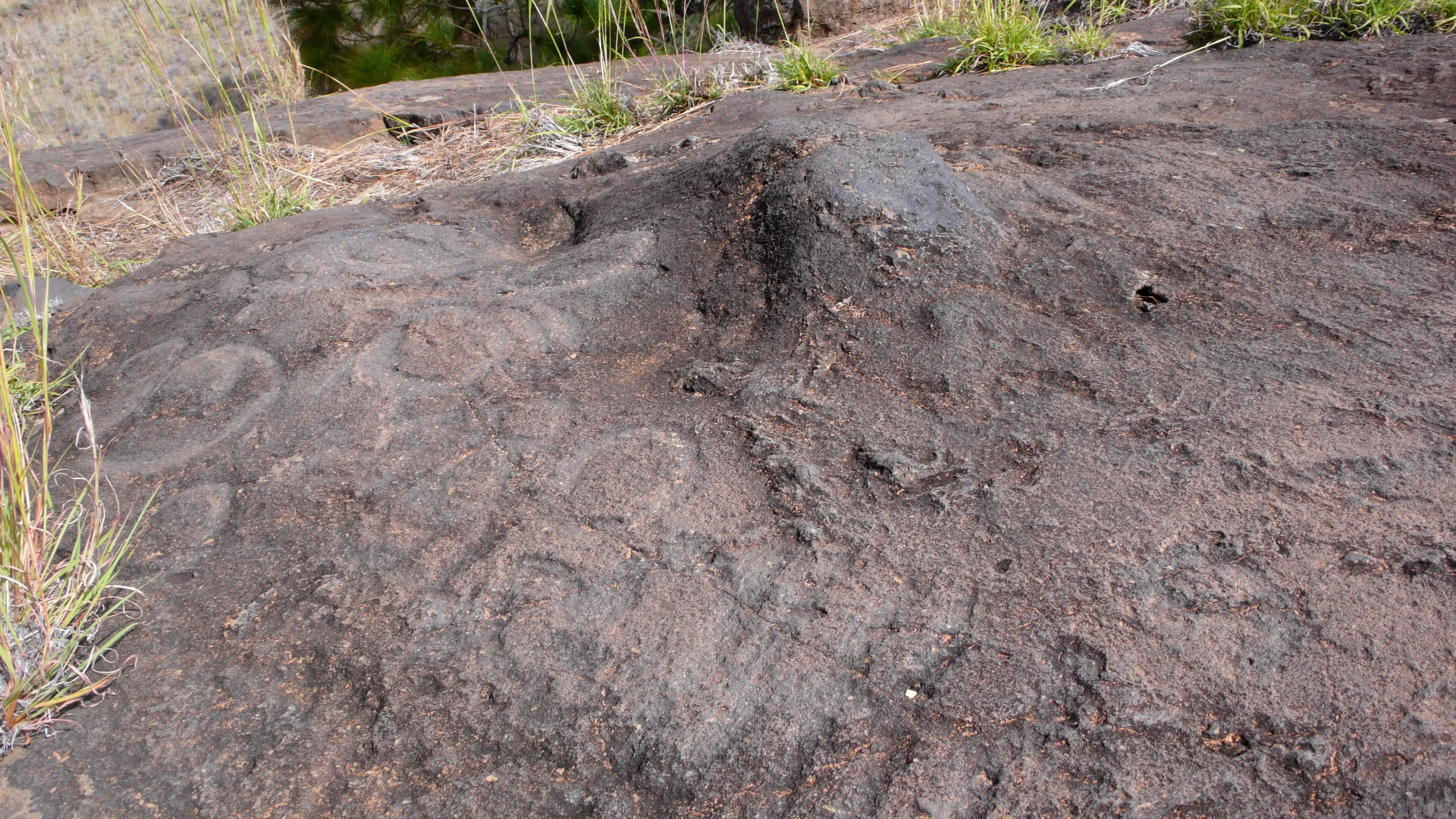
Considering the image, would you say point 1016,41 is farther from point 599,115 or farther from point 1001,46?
point 599,115

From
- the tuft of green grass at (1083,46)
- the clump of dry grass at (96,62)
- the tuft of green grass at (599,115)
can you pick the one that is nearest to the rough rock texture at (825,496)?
the tuft of green grass at (1083,46)

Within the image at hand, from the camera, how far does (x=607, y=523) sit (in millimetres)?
1513

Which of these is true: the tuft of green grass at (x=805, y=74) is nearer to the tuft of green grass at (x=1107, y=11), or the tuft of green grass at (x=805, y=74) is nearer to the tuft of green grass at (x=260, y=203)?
the tuft of green grass at (x=1107, y=11)

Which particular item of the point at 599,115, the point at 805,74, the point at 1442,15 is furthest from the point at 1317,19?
the point at 599,115

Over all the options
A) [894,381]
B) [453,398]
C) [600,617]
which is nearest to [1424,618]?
[894,381]

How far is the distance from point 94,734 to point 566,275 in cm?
128

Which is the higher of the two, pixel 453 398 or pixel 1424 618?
pixel 453 398

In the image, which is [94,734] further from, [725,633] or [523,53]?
[523,53]

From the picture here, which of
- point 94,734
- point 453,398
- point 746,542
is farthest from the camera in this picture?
point 453,398

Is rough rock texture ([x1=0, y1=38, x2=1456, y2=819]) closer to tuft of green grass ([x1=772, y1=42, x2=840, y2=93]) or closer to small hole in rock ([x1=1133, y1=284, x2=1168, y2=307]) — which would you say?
small hole in rock ([x1=1133, y1=284, x2=1168, y2=307])

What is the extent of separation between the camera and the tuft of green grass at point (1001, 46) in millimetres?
3674

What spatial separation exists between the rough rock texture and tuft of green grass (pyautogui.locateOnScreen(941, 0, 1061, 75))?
132 cm

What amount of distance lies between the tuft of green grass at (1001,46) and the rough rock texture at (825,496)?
1325 millimetres

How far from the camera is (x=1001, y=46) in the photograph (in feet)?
12.1
